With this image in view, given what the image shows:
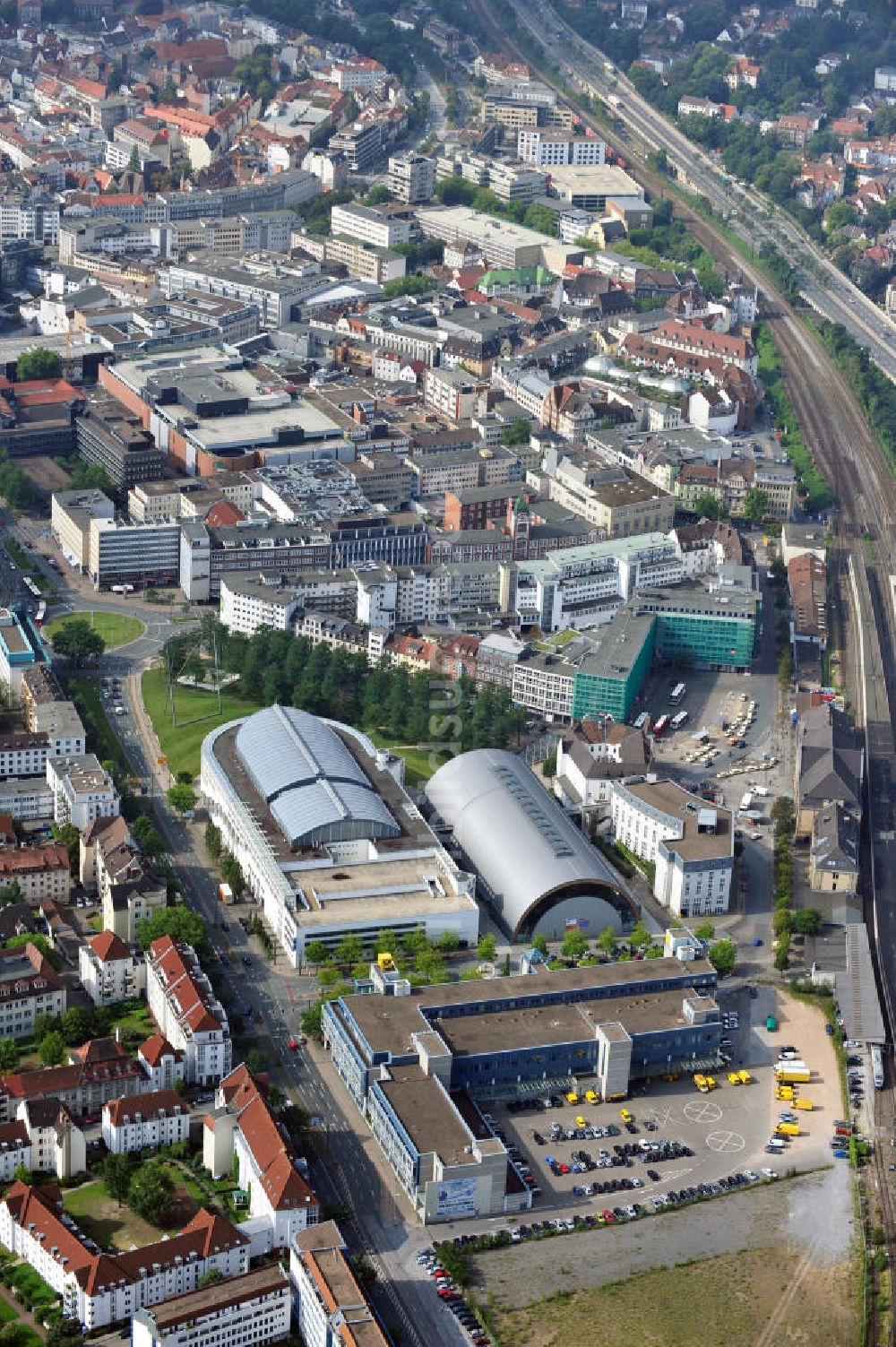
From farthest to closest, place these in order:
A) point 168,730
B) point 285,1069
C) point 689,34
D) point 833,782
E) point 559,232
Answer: point 689,34 < point 559,232 < point 168,730 < point 833,782 < point 285,1069

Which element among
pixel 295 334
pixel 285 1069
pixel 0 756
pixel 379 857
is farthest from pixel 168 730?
pixel 295 334

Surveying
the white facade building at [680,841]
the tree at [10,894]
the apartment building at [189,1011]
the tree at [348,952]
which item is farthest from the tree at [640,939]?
the tree at [10,894]

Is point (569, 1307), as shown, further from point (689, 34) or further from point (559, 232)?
point (689, 34)

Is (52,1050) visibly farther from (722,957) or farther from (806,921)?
(806,921)

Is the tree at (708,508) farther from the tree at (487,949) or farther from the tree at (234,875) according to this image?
the tree at (487,949)

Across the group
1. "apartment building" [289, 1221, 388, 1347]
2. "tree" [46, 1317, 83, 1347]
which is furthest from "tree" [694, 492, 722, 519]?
"tree" [46, 1317, 83, 1347]

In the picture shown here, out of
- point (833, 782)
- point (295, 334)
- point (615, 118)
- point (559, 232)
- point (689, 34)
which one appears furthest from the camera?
point (689, 34)

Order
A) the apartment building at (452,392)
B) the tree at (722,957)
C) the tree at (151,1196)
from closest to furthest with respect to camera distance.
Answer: the tree at (151,1196)
the tree at (722,957)
the apartment building at (452,392)
